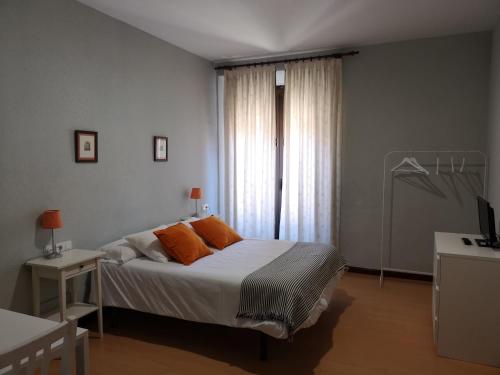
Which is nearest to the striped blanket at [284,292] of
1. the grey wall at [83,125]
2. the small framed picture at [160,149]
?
the grey wall at [83,125]

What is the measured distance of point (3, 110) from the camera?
2.76m

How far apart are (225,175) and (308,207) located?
1.27m

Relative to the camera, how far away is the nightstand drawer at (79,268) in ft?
9.55

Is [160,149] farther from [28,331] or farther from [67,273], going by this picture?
[28,331]

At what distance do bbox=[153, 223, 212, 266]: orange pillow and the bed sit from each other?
0.24ft

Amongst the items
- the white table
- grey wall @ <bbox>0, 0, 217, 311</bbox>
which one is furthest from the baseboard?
the white table

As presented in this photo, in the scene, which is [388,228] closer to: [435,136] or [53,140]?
[435,136]

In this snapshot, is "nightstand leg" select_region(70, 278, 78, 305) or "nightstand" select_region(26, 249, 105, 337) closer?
"nightstand" select_region(26, 249, 105, 337)

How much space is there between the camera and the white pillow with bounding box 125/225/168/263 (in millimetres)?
3459

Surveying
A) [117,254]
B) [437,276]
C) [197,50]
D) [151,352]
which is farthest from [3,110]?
[437,276]

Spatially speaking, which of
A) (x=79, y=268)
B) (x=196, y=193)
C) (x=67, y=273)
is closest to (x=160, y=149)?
(x=196, y=193)

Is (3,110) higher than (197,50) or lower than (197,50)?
lower

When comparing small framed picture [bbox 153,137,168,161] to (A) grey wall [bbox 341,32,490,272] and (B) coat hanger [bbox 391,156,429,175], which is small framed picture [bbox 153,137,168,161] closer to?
(A) grey wall [bbox 341,32,490,272]

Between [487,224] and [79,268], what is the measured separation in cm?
322
